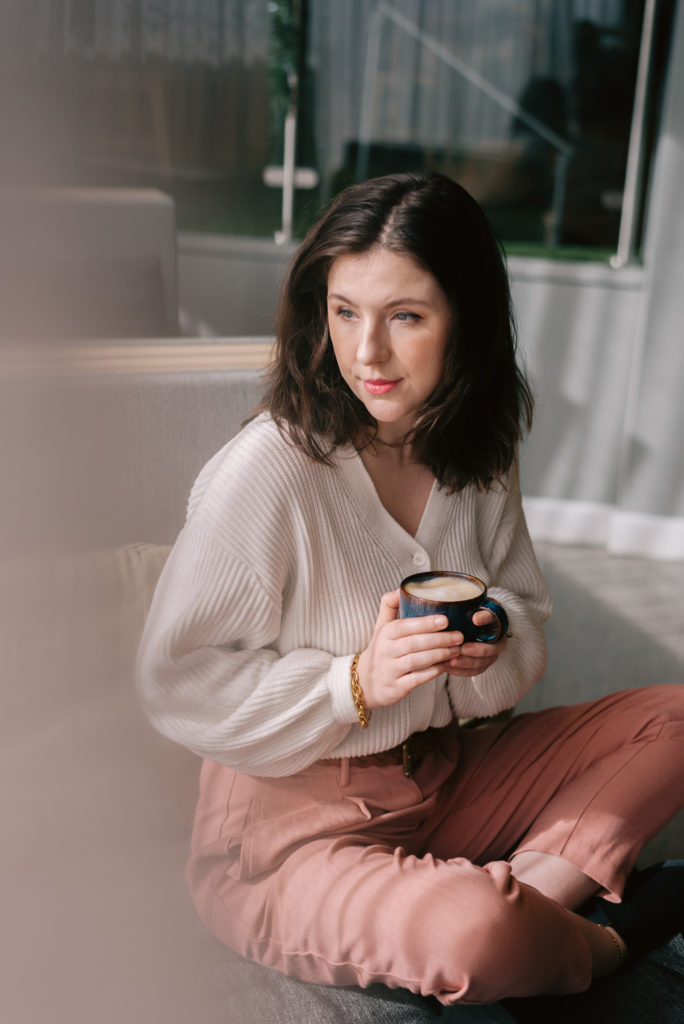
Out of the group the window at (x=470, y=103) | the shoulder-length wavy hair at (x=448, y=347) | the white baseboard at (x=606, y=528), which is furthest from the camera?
the window at (x=470, y=103)

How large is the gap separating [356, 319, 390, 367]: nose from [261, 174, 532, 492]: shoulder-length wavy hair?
79mm

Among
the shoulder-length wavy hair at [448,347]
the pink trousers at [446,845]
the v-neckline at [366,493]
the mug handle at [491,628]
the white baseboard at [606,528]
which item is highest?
the shoulder-length wavy hair at [448,347]

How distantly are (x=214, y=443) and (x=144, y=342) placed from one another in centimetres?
32

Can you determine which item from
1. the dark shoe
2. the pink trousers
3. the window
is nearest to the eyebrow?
the pink trousers

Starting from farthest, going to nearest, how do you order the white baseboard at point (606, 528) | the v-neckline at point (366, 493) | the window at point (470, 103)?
the window at point (470, 103)
the white baseboard at point (606, 528)
the v-neckline at point (366, 493)

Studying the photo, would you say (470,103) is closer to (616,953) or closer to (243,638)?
(243,638)

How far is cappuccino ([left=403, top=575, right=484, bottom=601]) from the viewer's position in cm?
86

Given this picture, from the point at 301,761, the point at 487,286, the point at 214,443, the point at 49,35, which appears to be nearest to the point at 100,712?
the point at 49,35

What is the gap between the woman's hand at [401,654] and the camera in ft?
2.68

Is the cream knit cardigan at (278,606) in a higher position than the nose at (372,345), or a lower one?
lower

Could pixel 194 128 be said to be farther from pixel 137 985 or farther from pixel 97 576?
pixel 137 985

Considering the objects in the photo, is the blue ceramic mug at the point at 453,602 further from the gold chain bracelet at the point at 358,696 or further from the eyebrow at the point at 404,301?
the eyebrow at the point at 404,301

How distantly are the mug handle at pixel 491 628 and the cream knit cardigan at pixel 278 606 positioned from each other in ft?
0.52

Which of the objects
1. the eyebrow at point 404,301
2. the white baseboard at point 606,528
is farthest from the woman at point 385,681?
the white baseboard at point 606,528
